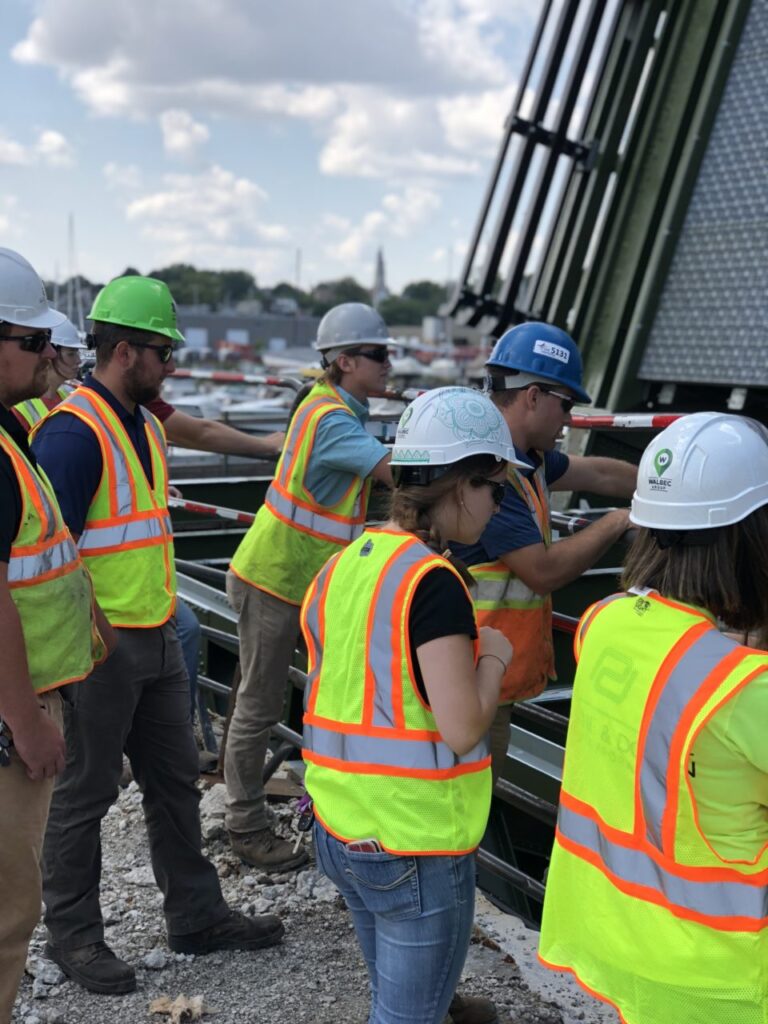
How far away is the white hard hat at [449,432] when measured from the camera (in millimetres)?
2297

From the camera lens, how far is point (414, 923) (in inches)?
86.9

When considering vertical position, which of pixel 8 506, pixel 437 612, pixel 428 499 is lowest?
pixel 8 506

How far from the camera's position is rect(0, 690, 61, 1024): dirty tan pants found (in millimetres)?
2623

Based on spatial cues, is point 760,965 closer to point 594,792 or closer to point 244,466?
point 594,792

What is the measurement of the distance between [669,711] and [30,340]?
1745 mm

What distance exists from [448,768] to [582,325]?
445cm

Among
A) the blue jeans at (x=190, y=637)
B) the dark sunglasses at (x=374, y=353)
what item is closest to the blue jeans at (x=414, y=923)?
the dark sunglasses at (x=374, y=353)

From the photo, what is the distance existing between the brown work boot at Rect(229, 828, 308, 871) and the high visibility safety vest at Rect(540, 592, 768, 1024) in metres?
2.16

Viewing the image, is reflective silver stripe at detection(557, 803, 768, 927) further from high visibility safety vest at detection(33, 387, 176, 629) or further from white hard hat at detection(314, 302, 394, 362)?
white hard hat at detection(314, 302, 394, 362)

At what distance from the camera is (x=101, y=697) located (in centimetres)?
337

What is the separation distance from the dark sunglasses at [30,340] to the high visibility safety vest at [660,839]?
1494mm

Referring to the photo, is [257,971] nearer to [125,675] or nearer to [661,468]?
[125,675]

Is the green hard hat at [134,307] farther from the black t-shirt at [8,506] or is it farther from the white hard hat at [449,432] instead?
the white hard hat at [449,432]

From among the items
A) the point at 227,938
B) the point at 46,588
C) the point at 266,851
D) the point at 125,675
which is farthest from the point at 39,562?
the point at 266,851
